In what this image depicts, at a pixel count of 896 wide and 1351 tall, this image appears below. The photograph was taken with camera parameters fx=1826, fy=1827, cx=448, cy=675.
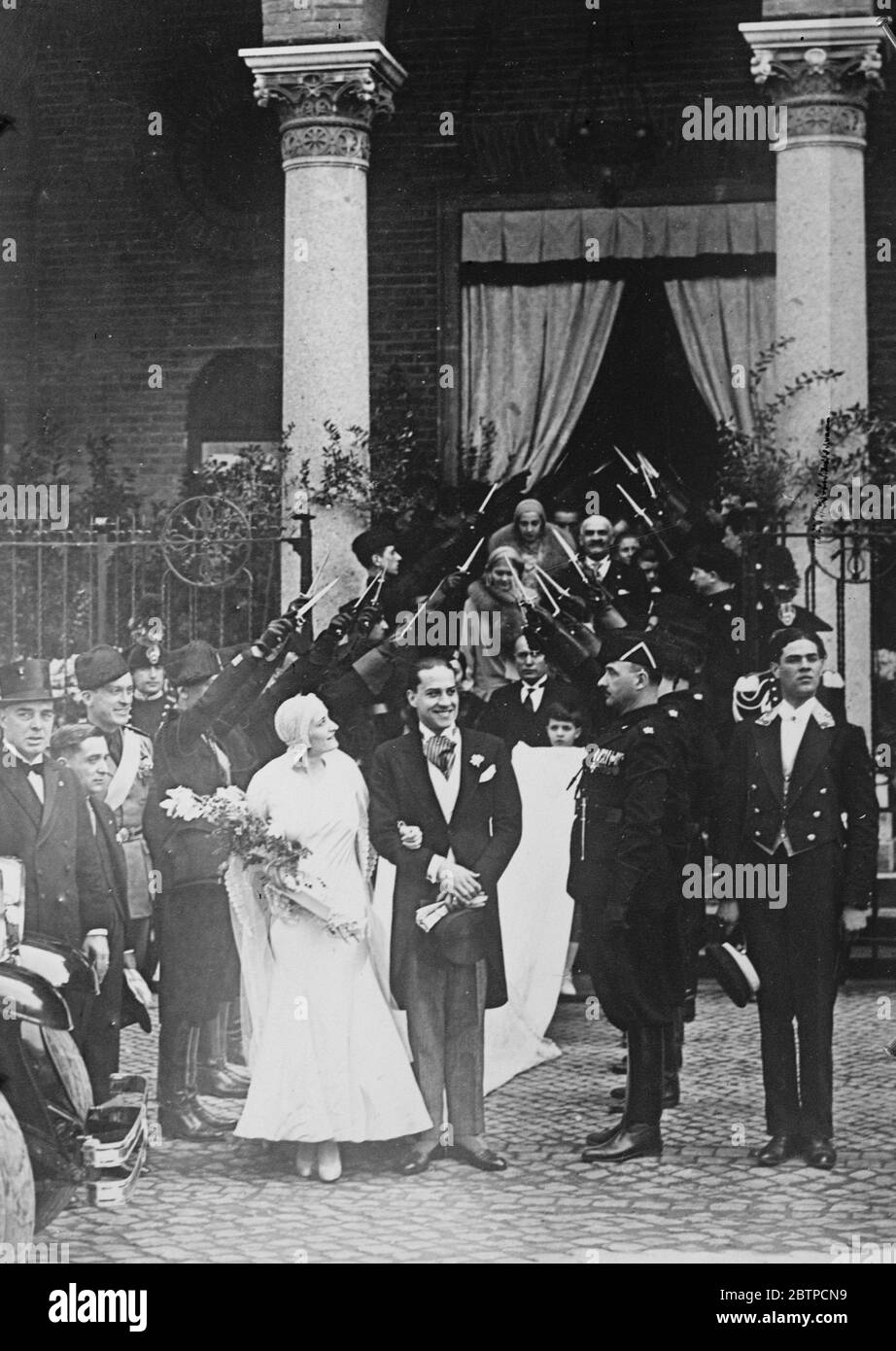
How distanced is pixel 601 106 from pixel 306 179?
126 cm

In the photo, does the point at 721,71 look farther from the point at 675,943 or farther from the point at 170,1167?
the point at 170,1167

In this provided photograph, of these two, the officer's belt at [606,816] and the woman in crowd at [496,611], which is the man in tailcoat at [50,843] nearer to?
the woman in crowd at [496,611]

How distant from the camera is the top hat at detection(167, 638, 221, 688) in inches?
289

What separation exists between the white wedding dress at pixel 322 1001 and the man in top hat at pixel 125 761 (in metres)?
0.51

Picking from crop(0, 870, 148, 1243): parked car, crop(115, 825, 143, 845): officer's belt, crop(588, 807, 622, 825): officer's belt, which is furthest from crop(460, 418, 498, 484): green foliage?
crop(0, 870, 148, 1243): parked car

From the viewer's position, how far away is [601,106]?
24.7 ft

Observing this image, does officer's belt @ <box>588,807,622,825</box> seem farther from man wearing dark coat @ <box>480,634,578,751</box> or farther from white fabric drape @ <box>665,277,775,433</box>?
white fabric drape @ <box>665,277,775,433</box>

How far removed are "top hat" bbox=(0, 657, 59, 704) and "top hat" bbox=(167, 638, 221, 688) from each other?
496 millimetres

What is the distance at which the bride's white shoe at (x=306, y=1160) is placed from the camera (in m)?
6.90

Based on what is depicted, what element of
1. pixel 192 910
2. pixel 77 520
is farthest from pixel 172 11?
pixel 192 910

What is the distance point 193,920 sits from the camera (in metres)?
7.24

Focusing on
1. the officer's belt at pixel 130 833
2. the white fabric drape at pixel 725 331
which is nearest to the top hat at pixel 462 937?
the officer's belt at pixel 130 833
